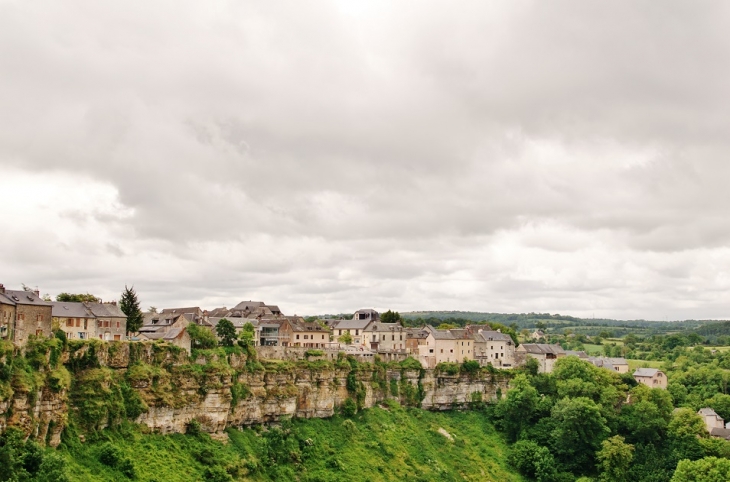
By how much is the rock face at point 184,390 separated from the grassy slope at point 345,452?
2.03 metres

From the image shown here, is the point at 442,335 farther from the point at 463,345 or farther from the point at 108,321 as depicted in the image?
the point at 108,321

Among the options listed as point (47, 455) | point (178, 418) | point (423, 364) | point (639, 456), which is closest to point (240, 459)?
point (178, 418)

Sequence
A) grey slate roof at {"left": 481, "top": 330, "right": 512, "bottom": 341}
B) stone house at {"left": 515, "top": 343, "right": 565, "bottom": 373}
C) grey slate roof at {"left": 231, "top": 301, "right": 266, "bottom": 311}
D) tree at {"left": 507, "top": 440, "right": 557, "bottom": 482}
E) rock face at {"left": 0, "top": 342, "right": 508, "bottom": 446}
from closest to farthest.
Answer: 1. rock face at {"left": 0, "top": 342, "right": 508, "bottom": 446}
2. tree at {"left": 507, "top": 440, "right": 557, "bottom": 482}
3. grey slate roof at {"left": 481, "top": 330, "right": 512, "bottom": 341}
4. stone house at {"left": 515, "top": 343, "right": 565, "bottom": 373}
5. grey slate roof at {"left": 231, "top": 301, "right": 266, "bottom": 311}

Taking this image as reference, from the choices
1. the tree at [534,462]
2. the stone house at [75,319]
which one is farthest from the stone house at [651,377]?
the stone house at [75,319]

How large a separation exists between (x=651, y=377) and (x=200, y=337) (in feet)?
335

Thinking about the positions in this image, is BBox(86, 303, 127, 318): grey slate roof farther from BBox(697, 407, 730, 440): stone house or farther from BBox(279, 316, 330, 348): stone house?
BBox(697, 407, 730, 440): stone house

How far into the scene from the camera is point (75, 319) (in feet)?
251

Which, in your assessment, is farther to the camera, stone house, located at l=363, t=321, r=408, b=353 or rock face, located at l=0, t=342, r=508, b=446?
stone house, located at l=363, t=321, r=408, b=353

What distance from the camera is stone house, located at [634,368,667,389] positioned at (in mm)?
139625

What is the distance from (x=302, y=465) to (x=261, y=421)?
8052 mm

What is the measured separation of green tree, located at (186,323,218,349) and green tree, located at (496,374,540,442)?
1999 inches

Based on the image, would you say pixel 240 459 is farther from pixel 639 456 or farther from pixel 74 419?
pixel 639 456

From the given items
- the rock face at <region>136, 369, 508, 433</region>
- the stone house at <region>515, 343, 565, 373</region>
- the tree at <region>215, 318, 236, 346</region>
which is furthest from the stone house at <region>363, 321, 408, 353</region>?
the tree at <region>215, 318, 236, 346</region>

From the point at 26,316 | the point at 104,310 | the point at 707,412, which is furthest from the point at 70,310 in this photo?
the point at 707,412
